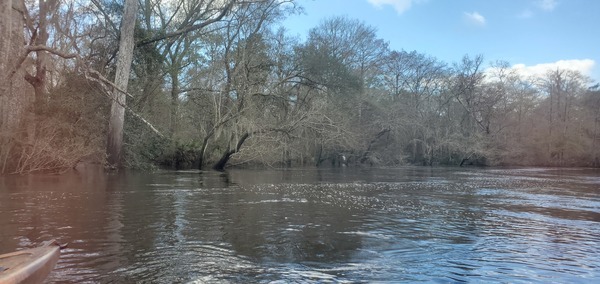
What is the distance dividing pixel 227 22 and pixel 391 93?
1141 inches

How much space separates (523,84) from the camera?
57938 mm

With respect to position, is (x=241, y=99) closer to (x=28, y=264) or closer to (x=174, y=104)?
(x=174, y=104)

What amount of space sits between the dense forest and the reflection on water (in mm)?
7378

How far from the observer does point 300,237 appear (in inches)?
263

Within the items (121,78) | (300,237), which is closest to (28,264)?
(300,237)

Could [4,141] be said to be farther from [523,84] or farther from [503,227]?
[523,84]

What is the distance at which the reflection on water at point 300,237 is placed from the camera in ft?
15.7

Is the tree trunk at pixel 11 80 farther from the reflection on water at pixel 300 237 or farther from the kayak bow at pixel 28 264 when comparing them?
the kayak bow at pixel 28 264

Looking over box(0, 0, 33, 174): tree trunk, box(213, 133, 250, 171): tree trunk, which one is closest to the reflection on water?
box(0, 0, 33, 174): tree trunk

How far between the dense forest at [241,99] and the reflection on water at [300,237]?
7378 mm

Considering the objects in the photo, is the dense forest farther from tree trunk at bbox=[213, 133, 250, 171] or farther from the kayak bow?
the kayak bow

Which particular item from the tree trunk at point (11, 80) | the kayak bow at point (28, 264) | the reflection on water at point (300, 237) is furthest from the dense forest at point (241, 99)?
the kayak bow at point (28, 264)

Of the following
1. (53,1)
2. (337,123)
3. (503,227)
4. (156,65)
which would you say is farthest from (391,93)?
(503,227)

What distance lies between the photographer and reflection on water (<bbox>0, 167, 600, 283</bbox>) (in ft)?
15.7
